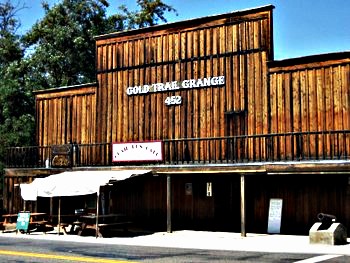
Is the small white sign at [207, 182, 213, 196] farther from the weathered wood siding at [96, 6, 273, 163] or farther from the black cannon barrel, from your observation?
the black cannon barrel

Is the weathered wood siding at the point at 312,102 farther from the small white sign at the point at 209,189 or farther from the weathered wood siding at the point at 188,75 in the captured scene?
the small white sign at the point at 209,189

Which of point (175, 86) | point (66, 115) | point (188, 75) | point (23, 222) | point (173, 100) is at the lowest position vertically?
point (23, 222)

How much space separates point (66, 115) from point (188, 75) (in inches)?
293

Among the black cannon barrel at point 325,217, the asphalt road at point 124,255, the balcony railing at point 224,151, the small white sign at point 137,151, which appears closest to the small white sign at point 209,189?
the balcony railing at point 224,151

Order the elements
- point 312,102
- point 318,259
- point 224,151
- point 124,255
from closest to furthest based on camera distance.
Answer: point 318,259 → point 124,255 → point 312,102 → point 224,151

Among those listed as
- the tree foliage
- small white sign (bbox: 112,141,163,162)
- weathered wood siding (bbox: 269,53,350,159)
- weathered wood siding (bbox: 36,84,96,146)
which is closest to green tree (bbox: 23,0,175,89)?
the tree foliage

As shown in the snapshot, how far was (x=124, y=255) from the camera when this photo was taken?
15.8 meters

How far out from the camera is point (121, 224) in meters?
22.7

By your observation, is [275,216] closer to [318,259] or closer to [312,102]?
[312,102]

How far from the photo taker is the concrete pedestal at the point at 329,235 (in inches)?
714

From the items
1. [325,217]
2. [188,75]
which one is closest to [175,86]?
[188,75]

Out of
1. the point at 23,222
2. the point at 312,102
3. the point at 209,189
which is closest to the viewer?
the point at 312,102

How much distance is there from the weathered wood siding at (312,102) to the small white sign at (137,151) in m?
5.22

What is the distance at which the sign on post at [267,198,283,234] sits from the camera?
22391mm
